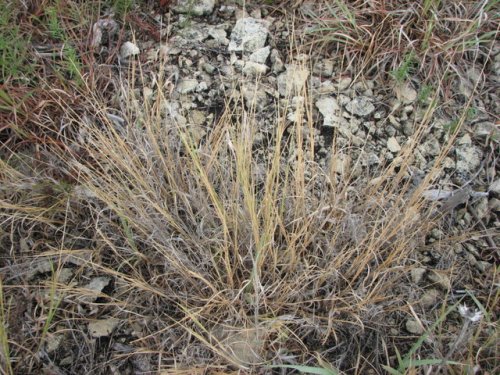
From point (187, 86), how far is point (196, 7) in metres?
0.39

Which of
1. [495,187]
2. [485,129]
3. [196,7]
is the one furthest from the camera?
[196,7]

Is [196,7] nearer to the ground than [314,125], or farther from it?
farther from it

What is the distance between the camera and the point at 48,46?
202 centimetres

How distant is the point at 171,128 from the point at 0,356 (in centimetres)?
91

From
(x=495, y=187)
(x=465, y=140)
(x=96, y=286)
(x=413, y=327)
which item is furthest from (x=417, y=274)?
(x=96, y=286)

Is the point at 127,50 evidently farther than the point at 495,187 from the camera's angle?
Yes

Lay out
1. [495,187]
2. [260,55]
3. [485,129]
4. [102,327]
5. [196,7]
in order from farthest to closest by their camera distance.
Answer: [196,7], [260,55], [485,129], [495,187], [102,327]

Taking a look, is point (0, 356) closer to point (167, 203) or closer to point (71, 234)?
point (71, 234)

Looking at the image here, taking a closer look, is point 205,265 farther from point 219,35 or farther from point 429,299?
point 219,35

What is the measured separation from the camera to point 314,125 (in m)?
1.93

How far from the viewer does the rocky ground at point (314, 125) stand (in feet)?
5.22

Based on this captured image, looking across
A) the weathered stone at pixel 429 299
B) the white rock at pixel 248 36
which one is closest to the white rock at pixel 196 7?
the white rock at pixel 248 36

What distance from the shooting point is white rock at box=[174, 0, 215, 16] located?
2.13m

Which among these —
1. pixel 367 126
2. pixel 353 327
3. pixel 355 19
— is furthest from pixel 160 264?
pixel 355 19
